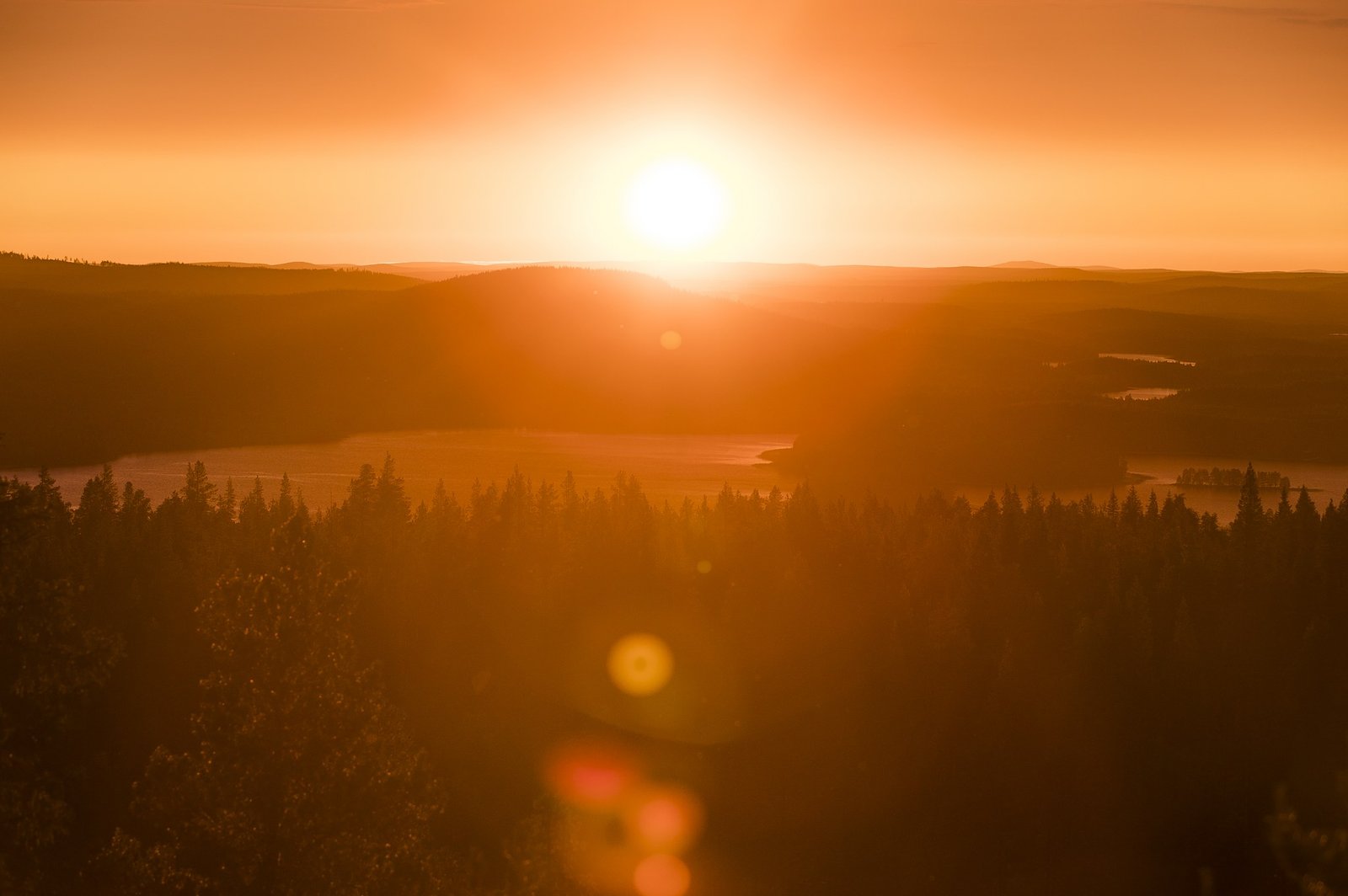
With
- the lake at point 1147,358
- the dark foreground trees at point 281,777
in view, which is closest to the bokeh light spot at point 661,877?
the dark foreground trees at point 281,777

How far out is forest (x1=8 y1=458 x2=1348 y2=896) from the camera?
380 inches

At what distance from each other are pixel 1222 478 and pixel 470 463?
3375cm

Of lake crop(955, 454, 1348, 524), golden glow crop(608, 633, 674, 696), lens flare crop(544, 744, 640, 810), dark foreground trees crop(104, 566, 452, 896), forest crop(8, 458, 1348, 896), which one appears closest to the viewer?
dark foreground trees crop(104, 566, 452, 896)

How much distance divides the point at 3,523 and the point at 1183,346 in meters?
95.6

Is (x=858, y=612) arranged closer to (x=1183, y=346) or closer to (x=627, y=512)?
(x=627, y=512)

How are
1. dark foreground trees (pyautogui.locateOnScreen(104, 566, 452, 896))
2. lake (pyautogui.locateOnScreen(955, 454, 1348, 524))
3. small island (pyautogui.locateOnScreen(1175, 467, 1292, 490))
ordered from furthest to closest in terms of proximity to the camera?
small island (pyautogui.locateOnScreen(1175, 467, 1292, 490)), lake (pyautogui.locateOnScreen(955, 454, 1348, 524)), dark foreground trees (pyautogui.locateOnScreen(104, 566, 452, 896))

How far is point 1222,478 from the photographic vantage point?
55.1 m

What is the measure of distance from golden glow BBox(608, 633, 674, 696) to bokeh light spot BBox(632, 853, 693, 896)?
12.5ft

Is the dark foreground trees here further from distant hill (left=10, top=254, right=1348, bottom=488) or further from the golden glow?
distant hill (left=10, top=254, right=1348, bottom=488)

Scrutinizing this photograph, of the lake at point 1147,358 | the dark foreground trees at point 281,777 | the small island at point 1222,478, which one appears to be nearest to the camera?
the dark foreground trees at point 281,777

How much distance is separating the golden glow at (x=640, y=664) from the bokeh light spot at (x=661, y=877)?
3.82 meters

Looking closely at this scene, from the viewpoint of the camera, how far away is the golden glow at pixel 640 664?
20797 millimetres

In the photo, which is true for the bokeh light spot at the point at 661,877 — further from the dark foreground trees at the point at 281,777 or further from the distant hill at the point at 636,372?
the distant hill at the point at 636,372

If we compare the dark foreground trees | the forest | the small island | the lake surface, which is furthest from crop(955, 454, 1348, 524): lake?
the dark foreground trees
